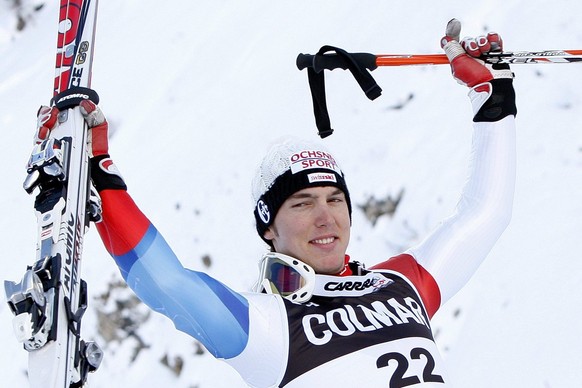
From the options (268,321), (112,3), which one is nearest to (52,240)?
(268,321)

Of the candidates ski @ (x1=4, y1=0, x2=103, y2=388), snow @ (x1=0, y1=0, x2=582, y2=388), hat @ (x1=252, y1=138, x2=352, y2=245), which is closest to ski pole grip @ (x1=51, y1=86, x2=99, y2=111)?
ski @ (x1=4, y1=0, x2=103, y2=388)

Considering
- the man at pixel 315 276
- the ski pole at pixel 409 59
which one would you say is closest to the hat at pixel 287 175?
the man at pixel 315 276

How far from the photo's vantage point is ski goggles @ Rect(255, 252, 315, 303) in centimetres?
267

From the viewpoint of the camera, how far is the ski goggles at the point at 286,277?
267 cm

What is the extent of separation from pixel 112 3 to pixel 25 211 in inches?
137

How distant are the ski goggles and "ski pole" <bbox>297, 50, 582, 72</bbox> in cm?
78

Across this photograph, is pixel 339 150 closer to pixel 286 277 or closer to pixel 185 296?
pixel 286 277

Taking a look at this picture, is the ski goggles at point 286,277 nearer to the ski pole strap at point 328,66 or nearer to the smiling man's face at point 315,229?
the smiling man's face at point 315,229

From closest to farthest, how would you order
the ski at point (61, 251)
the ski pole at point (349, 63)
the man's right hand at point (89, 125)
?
the ski at point (61, 251)
the man's right hand at point (89, 125)
the ski pole at point (349, 63)

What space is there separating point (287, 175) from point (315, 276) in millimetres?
357

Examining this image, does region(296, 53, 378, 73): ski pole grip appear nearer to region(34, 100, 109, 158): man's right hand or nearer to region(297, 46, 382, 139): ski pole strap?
region(297, 46, 382, 139): ski pole strap

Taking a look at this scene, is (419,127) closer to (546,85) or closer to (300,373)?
(546,85)

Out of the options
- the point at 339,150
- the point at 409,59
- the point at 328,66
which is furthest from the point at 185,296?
the point at 339,150

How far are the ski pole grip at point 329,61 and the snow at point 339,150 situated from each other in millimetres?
2388
